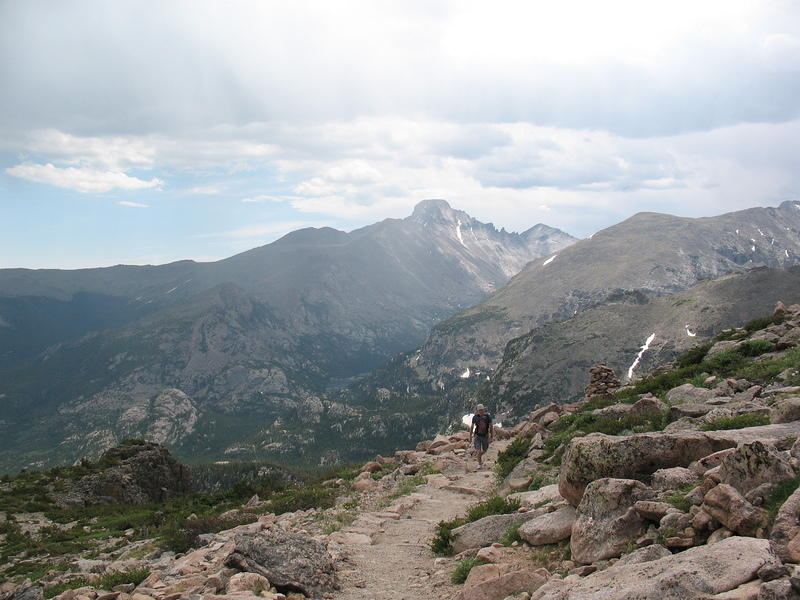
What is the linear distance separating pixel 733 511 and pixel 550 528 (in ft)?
17.2

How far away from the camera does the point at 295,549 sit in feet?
51.6

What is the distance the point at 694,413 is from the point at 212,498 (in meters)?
32.1

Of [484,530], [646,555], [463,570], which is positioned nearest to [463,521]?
[484,530]

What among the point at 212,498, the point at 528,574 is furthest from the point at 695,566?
the point at 212,498

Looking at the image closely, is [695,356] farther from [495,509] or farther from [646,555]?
[646,555]

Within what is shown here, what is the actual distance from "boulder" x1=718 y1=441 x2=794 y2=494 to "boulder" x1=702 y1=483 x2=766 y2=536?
672mm

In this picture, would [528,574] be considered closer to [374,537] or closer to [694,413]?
[374,537]

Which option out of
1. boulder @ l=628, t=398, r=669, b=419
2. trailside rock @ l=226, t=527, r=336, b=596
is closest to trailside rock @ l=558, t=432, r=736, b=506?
trailside rock @ l=226, t=527, r=336, b=596

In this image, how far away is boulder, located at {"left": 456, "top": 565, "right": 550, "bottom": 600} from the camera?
11.5 m

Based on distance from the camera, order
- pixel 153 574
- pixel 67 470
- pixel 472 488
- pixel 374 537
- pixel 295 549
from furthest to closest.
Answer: pixel 67 470 → pixel 472 488 → pixel 374 537 → pixel 153 574 → pixel 295 549

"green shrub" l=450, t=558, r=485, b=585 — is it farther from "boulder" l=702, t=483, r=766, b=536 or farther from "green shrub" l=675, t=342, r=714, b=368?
"green shrub" l=675, t=342, r=714, b=368

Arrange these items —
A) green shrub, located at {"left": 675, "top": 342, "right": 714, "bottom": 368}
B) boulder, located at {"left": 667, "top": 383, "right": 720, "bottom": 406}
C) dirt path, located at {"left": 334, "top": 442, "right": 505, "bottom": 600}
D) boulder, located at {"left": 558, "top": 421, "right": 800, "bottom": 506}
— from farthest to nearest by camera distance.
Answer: green shrub, located at {"left": 675, "top": 342, "right": 714, "bottom": 368} < boulder, located at {"left": 667, "top": 383, "right": 720, "bottom": 406} < boulder, located at {"left": 558, "top": 421, "right": 800, "bottom": 506} < dirt path, located at {"left": 334, "top": 442, "right": 505, "bottom": 600}

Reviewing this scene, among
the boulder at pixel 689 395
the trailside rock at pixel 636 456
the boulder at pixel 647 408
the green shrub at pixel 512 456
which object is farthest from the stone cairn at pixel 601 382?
the trailside rock at pixel 636 456

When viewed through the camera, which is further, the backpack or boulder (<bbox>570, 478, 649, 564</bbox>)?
the backpack
